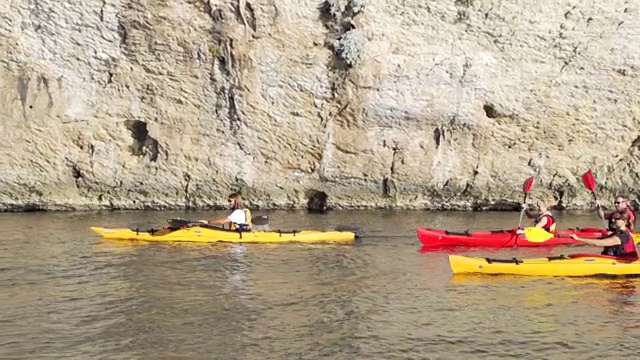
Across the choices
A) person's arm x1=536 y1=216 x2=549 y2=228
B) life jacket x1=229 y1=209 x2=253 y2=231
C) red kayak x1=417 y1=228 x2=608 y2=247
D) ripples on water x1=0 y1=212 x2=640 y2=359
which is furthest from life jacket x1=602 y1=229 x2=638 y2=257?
life jacket x1=229 y1=209 x2=253 y2=231

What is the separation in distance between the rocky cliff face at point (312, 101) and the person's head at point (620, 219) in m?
10.0

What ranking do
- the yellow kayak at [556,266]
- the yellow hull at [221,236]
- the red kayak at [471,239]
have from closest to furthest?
the yellow kayak at [556,266]
the red kayak at [471,239]
the yellow hull at [221,236]

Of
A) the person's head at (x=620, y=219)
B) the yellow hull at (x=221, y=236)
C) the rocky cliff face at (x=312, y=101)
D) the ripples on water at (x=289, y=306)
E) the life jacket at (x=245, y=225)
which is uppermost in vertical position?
the rocky cliff face at (x=312, y=101)

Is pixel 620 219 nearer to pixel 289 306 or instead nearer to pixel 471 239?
pixel 471 239

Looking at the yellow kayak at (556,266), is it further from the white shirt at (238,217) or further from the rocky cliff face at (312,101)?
the rocky cliff face at (312,101)

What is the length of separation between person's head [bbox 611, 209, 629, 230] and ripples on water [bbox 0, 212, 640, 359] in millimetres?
957

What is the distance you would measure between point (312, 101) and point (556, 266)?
11.8 meters

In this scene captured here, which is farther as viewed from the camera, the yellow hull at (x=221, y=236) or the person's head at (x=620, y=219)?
the yellow hull at (x=221, y=236)

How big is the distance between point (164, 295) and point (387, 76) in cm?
1322

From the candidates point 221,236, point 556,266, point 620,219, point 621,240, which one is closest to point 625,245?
point 621,240

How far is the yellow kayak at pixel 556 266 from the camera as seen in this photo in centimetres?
1302

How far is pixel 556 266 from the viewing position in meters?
13.1

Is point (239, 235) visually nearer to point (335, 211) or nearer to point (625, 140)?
point (335, 211)

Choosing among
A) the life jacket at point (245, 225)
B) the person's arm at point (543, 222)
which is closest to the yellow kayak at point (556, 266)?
the person's arm at point (543, 222)
